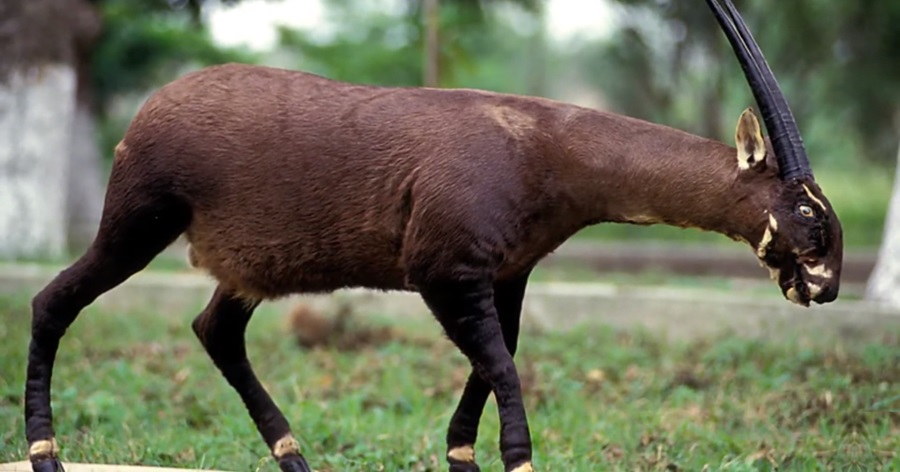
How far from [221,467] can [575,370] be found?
2.81 meters

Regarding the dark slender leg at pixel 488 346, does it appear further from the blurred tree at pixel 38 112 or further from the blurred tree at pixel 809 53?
the blurred tree at pixel 809 53

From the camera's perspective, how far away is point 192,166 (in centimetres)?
455

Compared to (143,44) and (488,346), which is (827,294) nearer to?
(488,346)

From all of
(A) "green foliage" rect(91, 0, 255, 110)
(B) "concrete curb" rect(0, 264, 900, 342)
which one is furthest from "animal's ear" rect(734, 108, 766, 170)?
(A) "green foliage" rect(91, 0, 255, 110)

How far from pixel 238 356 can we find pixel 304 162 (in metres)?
1.02

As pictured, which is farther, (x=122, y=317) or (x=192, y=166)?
(x=122, y=317)

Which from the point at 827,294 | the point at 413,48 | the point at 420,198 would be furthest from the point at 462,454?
the point at 413,48

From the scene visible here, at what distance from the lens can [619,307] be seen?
8742 mm

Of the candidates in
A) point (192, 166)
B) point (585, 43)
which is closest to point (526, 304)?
point (192, 166)

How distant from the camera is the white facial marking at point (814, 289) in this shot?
3902mm

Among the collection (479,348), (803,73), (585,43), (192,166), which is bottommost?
(479,348)

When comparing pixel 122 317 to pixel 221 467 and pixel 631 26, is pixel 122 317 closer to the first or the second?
pixel 221 467

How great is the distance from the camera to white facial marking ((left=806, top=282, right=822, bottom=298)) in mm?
3902

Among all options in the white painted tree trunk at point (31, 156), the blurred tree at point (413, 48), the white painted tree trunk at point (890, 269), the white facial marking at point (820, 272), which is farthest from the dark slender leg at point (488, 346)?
the white painted tree trunk at point (31, 156)
